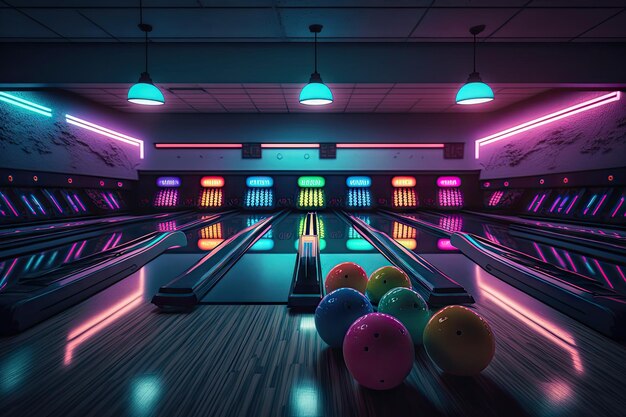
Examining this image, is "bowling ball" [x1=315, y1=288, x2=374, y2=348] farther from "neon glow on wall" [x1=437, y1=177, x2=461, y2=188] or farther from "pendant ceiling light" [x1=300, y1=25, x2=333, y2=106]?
"neon glow on wall" [x1=437, y1=177, x2=461, y2=188]

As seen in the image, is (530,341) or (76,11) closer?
(530,341)

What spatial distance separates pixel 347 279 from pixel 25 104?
5.31 m

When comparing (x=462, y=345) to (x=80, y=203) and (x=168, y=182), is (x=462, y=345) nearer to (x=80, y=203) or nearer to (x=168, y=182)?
(x=80, y=203)

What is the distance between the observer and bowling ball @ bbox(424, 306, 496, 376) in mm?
989

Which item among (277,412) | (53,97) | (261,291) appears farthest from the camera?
(53,97)

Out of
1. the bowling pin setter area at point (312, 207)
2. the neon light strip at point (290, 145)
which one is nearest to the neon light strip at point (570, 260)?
the bowling pin setter area at point (312, 207)

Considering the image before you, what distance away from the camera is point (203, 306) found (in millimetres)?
1657

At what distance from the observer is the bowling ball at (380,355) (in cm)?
91

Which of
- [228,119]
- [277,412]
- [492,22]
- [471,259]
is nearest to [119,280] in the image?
[277,412]

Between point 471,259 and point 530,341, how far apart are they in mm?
1440

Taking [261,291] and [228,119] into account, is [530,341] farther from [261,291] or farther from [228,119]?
[228,119]

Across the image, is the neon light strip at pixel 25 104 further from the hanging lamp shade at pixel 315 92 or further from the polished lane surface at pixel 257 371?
the polished lane surface at pixel 257 371

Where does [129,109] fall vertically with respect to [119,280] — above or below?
above

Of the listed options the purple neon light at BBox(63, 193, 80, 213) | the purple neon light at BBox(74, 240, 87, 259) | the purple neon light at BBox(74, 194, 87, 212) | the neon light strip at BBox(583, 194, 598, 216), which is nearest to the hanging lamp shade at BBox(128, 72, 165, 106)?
the purple neon light at BBox(74, 240, 87, 259)
